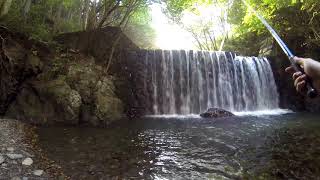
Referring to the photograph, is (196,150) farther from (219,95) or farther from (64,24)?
(64,24)

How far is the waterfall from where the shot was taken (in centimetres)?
1814

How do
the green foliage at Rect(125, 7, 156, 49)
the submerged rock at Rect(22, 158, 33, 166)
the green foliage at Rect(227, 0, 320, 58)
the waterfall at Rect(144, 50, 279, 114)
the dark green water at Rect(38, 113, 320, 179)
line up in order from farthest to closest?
1. the green foliage at Rect(125, 7, 156, 49)
2. the green foliage at Rect(227, 0, 320, 58)
3. the waterfall at Rect(144, 50, 279, 114)
4. the dark green water at Rect(38, 113, 320, 179)
5. the submerged rock at Rect(22, 158, 33, 166)

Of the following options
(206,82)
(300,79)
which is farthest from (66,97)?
(300,79)

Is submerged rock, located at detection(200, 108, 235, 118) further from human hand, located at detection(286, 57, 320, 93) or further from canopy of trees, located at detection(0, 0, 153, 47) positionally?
human hand, located at detection(286, 57, 320, 93)

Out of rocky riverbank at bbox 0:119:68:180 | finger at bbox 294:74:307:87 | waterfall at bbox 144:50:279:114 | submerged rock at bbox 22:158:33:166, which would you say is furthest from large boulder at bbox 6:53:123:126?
finger at bbox 294:74:307:87

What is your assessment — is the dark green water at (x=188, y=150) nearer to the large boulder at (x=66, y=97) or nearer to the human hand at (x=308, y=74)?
the large boulder at (x=66, y=97)

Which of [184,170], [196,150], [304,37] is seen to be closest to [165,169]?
[184,170]

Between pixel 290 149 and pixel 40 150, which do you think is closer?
pixel 40 150

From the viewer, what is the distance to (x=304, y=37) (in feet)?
67.1

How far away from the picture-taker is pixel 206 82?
62.5ft

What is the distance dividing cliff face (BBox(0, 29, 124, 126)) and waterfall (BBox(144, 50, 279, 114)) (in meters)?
4.01

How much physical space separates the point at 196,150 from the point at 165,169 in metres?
1.90

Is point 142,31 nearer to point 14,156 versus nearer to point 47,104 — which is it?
point 47,104

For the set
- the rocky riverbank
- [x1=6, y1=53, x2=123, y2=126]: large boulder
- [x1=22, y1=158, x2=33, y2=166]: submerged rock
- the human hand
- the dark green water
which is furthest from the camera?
[x1=6, y1=53, x2=123, y2=126]: large boulder
